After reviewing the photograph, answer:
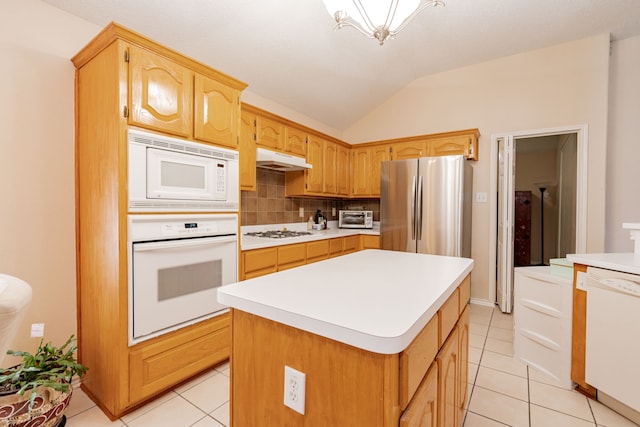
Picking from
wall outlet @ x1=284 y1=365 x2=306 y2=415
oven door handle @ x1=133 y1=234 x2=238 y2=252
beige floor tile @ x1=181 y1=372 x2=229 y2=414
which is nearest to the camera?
wall outlet @ x1=284 y1=365 x2=306 y2=415

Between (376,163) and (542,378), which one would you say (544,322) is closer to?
(542,378)

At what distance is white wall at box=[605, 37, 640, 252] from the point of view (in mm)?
2830

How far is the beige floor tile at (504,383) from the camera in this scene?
1.83 metres

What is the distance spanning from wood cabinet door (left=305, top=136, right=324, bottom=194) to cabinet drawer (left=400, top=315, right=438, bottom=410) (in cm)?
273

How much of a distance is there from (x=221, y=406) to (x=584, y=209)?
371 centimetres

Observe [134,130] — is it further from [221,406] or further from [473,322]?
[473,322]

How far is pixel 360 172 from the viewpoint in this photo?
13.6 ft

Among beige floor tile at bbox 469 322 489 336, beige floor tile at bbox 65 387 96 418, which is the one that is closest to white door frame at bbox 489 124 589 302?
beige floor tile at bbox 469 322 489 336

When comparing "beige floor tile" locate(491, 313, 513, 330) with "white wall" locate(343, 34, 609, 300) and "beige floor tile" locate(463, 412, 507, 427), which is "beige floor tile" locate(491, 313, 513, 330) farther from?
"beige floor tile" locate(463, 412, 507, 427)

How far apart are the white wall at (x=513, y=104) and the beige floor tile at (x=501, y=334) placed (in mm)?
763

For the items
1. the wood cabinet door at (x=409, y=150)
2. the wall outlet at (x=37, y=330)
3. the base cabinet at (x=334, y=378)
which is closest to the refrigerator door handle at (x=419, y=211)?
the wood cabinet door at (x=409, y=150)

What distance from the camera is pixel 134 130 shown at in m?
1.56

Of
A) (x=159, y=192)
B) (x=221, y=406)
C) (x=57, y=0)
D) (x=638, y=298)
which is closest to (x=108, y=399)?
(x=221, y=406)

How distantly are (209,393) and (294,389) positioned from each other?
4.59ft
